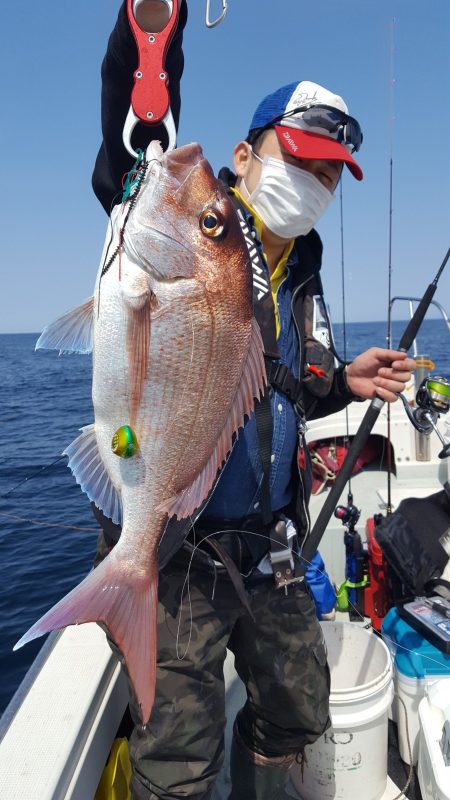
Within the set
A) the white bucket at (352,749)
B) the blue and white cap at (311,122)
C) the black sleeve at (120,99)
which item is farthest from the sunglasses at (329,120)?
the white bucket at (352,749)

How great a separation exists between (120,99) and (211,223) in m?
0.62

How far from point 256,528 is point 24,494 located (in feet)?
29.6

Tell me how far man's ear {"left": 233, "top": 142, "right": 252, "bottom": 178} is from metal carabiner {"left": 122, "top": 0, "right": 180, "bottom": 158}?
60cm

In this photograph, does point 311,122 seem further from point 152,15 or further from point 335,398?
point 335,398

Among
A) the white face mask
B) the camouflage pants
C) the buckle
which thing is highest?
the white face mask

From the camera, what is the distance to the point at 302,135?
192cm

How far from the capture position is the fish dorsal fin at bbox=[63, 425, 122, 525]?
1542 mm

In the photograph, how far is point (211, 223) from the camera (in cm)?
139

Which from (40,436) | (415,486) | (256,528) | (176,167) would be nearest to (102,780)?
(256,528)

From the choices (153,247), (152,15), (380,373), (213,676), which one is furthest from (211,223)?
(213,676)

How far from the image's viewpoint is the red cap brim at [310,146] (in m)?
A: 1.88

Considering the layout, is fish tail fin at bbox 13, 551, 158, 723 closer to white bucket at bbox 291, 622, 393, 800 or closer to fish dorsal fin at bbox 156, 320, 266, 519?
fish dorsal fin at bbox 156, 320, 266, 519

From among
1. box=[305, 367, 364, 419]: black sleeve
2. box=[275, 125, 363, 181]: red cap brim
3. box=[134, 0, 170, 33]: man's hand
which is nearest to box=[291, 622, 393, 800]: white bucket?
box=[305, 367, 364, 419]: black sleeve

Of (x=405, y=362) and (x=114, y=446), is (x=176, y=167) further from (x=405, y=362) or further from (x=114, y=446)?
(x=405, y=362)
